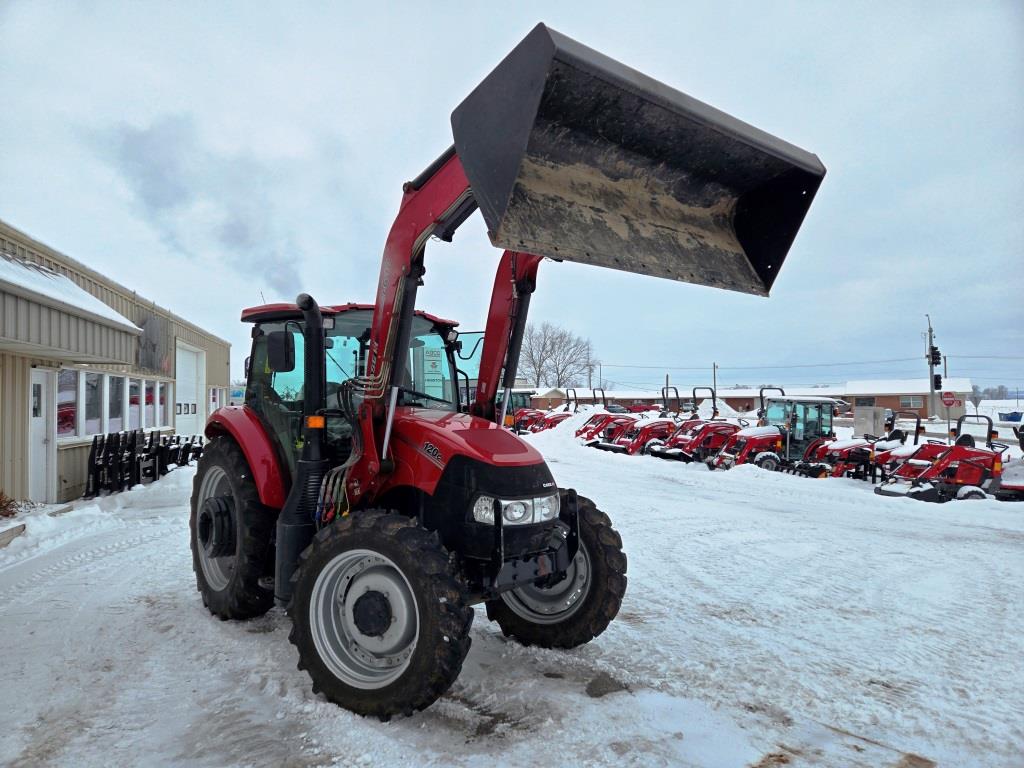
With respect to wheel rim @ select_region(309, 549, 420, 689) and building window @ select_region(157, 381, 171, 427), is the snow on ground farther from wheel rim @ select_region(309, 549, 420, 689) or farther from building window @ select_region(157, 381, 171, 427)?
building window @ select_region(157, 381, 171, 427)

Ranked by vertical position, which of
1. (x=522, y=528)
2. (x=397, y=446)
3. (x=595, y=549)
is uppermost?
(x=397, y=446)

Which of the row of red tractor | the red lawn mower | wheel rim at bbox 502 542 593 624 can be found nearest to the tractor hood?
wheel rim at bbox 502 542 593 624

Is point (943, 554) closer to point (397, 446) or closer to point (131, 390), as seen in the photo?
point (397, 446)

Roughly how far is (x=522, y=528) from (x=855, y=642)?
7.93 ft

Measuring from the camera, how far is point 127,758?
2699 millimetres

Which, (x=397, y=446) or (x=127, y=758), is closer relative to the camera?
(x=127, y=758)

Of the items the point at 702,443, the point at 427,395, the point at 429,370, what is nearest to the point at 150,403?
the point at 429,370

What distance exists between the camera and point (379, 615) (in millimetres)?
3004

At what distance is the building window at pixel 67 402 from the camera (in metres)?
9.55

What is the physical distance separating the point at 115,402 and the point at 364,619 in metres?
10.9

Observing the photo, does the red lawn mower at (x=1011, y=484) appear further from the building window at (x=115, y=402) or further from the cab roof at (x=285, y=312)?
the building window at (x=115, y=402)

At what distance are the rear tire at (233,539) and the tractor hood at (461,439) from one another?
1.22m

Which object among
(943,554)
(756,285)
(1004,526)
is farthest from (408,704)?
(1004,526)

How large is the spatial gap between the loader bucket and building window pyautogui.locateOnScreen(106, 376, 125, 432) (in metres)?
11.0
